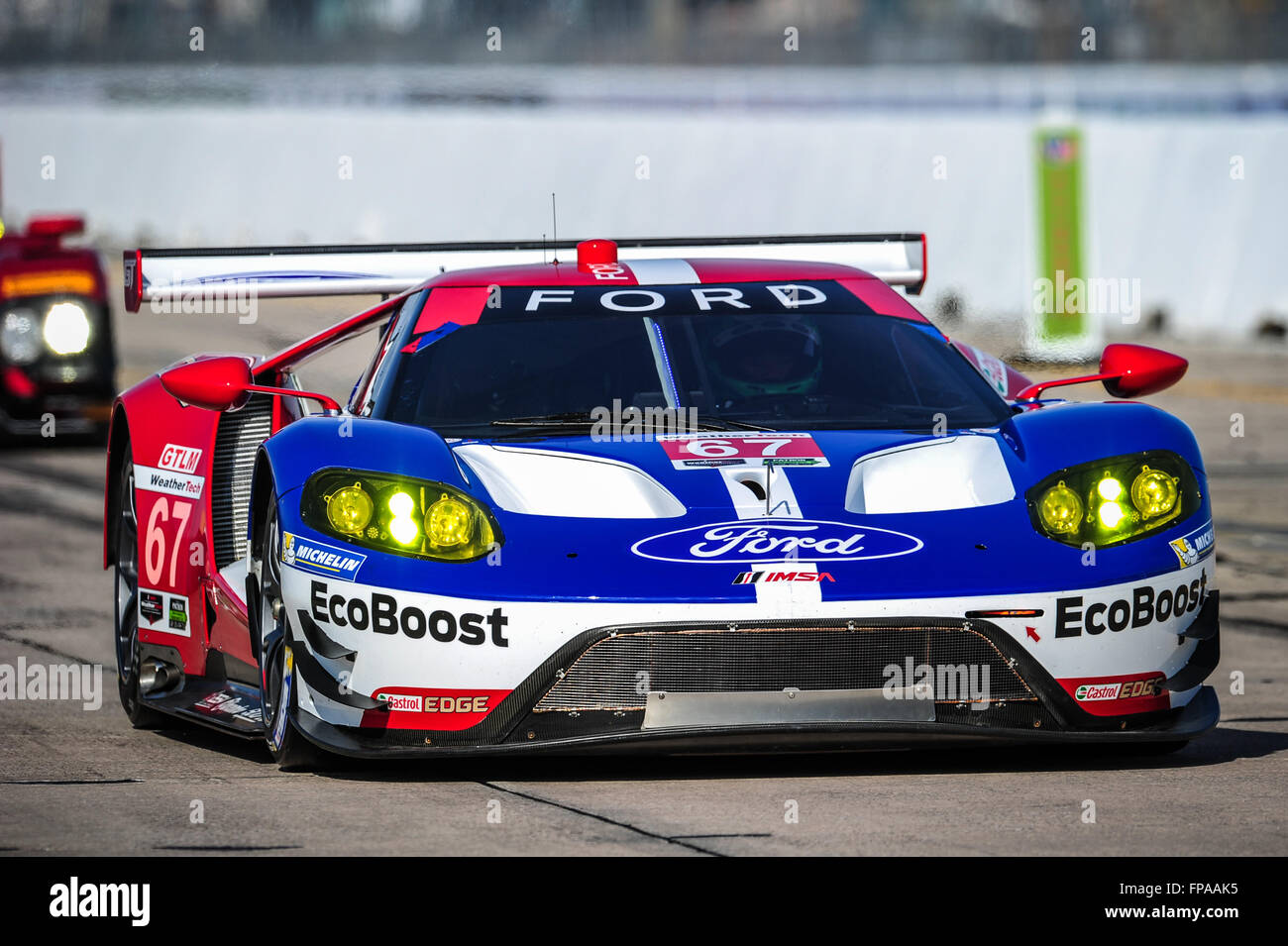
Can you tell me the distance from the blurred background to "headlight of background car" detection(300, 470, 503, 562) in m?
15.4

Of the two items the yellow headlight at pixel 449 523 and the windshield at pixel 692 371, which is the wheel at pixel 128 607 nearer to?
the windshield at pixel 692 371

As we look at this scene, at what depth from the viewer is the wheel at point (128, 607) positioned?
A: 669 centimetres

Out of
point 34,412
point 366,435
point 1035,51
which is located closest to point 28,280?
point 34,412

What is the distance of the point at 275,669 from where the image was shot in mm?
5594

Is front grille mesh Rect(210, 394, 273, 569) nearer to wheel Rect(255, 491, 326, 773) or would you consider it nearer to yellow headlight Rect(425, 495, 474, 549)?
wheel Rect(255, 491, 326, 773)

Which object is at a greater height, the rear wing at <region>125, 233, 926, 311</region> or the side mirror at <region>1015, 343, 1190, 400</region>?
the rear wing at <region>125, 233, 926, 311</region>

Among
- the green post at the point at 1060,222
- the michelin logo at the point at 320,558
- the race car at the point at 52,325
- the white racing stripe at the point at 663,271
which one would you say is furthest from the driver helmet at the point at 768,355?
the green post at the point at 1060,222

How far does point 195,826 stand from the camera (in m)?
4.81

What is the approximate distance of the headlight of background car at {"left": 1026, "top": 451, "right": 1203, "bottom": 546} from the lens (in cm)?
534

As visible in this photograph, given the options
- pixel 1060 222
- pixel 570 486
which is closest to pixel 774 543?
pixel 570 486

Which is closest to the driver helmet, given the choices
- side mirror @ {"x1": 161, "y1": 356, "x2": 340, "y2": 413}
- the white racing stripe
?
the white racing stripe

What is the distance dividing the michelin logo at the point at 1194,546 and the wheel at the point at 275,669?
2061 millimetres

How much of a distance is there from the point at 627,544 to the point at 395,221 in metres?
23.1
